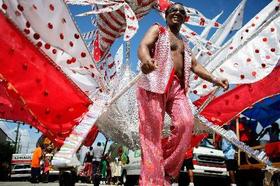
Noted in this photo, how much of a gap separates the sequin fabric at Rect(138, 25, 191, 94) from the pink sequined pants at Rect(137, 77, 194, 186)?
0.05m

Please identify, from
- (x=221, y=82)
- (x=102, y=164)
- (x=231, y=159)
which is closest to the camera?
(x=221, y=82)

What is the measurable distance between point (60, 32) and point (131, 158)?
1074 cm

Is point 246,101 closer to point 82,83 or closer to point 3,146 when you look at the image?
point 82,83

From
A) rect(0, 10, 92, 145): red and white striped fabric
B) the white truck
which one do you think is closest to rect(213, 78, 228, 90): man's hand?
rect(0, 10, 92, 145): red and white striped fabric

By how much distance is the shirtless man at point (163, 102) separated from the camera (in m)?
2.88

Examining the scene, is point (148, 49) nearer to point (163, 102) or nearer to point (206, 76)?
point (163, 102)

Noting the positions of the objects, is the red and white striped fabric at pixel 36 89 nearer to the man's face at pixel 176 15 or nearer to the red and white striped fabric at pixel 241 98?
the man's face at pixel 176 15

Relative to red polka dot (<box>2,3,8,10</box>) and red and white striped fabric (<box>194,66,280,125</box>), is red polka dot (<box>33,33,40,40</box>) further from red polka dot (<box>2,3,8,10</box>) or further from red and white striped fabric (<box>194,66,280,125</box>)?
red and white striped fabric (<box>194,66,280,125</box>)

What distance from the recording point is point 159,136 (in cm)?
297

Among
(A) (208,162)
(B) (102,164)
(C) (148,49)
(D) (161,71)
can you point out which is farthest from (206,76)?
(B) (102,164)

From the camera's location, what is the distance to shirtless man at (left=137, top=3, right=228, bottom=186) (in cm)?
288

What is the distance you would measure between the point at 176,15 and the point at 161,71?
0.50 metres

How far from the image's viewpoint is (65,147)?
313 centimetres

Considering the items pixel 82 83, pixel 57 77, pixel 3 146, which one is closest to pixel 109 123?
pixel 82 83
